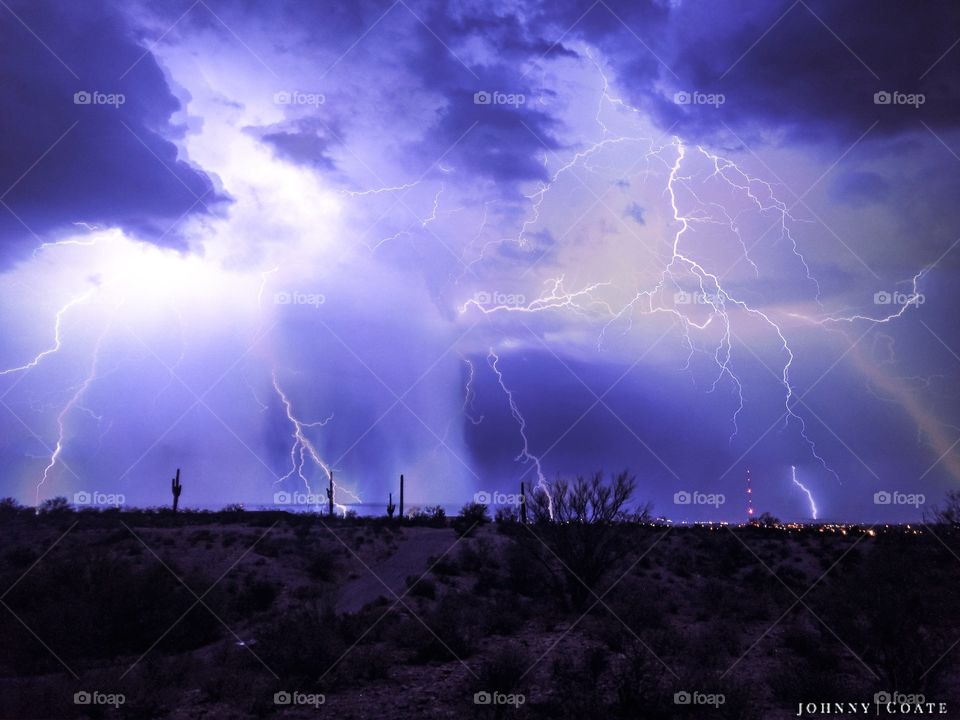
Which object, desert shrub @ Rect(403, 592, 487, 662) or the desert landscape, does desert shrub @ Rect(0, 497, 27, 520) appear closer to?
the desert landscape

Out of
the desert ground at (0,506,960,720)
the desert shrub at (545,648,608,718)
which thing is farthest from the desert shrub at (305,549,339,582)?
Result: the desert shrub at (545,648,608,718)

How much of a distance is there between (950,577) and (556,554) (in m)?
13.0

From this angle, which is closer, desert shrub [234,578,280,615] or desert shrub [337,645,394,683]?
desert shrub [337,645,394,683]

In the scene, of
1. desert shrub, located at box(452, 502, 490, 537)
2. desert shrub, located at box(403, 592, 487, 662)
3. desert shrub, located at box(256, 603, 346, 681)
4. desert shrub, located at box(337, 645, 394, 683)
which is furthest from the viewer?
desert shrub, located at box(452, 502, 490, 537)

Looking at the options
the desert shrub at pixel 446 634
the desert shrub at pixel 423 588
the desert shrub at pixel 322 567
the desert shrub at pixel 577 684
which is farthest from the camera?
the desert shrub at pixel 322 567

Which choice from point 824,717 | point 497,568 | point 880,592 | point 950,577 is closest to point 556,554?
point 497,568

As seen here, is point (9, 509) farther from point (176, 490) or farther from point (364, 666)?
point (364, 666)

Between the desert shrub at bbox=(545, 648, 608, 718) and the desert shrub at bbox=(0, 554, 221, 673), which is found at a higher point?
the desert shrub at bbox=(0, 554, 221, 673)

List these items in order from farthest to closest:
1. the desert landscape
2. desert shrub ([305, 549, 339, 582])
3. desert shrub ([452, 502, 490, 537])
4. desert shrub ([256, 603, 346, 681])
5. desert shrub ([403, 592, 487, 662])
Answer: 1. desert shrub ([452, 502, 490, 537])
2. desert shrub ([305, 549, 339, 582])
3. desert shrub ([403, 592, 487, 662])
4. desert shrub ([256, 603, 346, 681])
5. the desert landscape

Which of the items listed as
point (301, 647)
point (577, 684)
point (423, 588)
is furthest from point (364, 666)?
point (423, 588)

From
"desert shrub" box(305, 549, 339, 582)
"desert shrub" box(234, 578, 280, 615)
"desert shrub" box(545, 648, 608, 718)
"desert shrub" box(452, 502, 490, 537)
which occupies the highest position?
"desert shrub" box(452, 502, 490, 537)

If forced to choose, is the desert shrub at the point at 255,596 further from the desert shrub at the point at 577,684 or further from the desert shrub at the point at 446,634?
the desert shrub at the point at 577,684

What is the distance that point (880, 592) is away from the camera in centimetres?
1196

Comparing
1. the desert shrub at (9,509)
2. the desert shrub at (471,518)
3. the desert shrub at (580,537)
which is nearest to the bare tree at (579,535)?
the desert shrub at (580,537)
